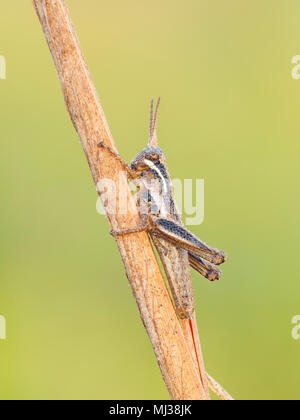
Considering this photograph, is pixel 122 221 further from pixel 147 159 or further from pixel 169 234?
pixel 147 159

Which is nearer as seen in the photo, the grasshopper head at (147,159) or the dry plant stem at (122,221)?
the dry plant stem at (122,221)

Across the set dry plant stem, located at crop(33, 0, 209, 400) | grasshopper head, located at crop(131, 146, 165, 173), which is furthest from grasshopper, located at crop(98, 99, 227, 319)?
dry plant stem, located at crop(33, 0, 209, 400)

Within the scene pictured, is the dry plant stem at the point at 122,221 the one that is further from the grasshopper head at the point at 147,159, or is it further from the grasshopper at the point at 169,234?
the grasshopper head at the point at 147,159

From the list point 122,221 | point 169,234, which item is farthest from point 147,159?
point 122,221

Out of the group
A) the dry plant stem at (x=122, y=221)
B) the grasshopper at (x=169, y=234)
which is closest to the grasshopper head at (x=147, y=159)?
the grasshopper at (x=169, y=234)

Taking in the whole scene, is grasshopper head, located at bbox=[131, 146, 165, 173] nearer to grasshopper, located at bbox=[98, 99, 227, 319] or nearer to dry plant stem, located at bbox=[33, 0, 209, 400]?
grasshopper, located at bbox=[98, 99, 227, 319]

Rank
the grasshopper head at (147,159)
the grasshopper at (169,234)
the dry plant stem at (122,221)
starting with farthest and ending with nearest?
the grasshopper head at (147,159), the grasshopper at (169,234), the dry plant stem at (122,221)
